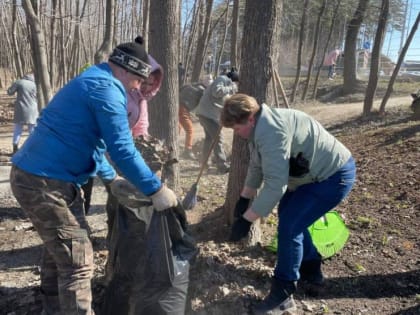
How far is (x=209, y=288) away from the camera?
3.08 m

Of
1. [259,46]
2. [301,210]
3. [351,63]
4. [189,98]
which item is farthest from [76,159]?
[351,63]

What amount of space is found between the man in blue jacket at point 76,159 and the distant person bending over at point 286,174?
58 cm

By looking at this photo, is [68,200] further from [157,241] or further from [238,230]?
[238,230]

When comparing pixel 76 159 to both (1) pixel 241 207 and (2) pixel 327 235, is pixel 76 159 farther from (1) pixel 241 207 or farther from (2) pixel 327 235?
(2) pixel 327 235

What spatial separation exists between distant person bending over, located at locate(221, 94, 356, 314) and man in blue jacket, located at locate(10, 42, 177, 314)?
58cm

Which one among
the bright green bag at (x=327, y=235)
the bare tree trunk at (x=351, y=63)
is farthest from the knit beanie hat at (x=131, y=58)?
the bare tree trunk at (x=351, y=63)

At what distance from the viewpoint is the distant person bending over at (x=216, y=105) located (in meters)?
6.20

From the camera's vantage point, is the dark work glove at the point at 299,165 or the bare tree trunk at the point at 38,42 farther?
the bare tree trunk at the point at 38,42

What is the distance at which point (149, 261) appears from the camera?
2559 millimetres

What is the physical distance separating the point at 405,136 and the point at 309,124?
476 cm

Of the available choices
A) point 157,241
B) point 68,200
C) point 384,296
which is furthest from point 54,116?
point 384,296

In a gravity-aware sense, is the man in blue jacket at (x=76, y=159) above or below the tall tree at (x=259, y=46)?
below

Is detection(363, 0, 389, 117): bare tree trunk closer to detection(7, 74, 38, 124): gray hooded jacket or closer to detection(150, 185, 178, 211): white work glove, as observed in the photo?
detection(7, 74, 38, 124): gray hooded jacket

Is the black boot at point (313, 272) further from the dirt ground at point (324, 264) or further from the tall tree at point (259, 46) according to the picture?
the tall tree at point (259, 46)
